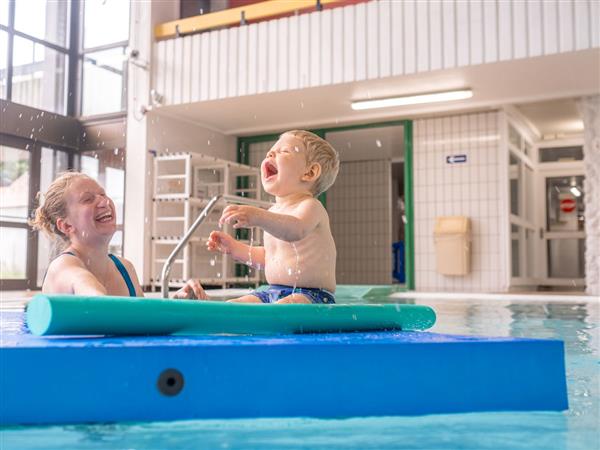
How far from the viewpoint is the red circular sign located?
36.0 feet

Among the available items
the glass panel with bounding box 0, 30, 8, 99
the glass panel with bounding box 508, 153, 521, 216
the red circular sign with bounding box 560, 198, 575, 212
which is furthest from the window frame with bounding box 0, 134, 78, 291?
the red circular sign with bounding box 560, 198, 575, 212

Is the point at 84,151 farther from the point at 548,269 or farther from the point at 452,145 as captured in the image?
the point at 548,269

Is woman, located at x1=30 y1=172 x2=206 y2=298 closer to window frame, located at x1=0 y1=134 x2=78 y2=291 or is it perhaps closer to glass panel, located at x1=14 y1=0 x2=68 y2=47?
window frame, located at x1=0 y1=134 x2=78 y2=291

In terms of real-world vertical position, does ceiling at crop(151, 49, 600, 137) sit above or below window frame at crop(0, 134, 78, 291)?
above

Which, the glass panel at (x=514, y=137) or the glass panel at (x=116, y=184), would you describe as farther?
the glass panel at (x=116, y=184)

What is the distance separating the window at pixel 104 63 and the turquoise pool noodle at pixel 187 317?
26.2ft

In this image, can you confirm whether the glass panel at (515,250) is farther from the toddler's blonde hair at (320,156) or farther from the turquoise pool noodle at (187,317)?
the turquoise pool noodle at (187,317)

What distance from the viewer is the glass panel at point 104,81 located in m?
9.22

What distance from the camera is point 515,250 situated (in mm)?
9164

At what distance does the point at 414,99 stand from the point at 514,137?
6.84 feet

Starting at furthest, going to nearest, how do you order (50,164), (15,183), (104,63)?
(104,63), (50,164), (15,183)

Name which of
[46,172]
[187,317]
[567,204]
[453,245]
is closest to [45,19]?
[46,172]

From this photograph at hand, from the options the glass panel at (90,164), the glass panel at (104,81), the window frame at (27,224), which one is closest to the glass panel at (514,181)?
the glass panel at (104,81)

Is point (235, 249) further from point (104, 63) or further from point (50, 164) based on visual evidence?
point (104, 63)
